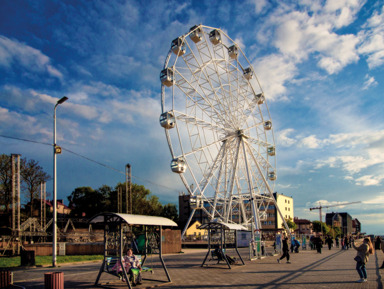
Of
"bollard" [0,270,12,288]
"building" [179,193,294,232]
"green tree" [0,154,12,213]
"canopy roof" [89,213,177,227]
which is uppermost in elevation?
"green tree" [0,154,12,213]

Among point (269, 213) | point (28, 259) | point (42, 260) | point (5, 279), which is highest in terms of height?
point (5, 279)

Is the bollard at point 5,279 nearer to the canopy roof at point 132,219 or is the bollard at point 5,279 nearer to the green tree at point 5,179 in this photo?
the canopy roof at point 132,219

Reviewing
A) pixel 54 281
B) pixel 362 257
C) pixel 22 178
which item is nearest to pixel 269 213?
pixel 22 178

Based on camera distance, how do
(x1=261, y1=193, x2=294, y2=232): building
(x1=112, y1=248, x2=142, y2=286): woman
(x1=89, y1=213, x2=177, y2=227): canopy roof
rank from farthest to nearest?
(x1=261, y1=193, x2=294, y2=232): building → (x1=112, y1=248, x2=142, y2=286): woman → (x1=89, y1=213, x2=177, y2=227): canopy roof

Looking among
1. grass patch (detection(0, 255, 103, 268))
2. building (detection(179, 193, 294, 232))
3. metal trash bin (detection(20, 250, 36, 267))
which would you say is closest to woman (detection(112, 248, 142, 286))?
metal trash bin (detection(20, 250, 36, 267))

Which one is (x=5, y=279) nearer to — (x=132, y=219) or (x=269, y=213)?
(x=132, y=219)

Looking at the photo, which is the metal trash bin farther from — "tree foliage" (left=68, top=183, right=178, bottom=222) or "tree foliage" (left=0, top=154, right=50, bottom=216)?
"tree foliage" (left=68, top=183, right=178, bottom=222)

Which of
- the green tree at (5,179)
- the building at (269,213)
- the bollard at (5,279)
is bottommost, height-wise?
the building at (269,213)

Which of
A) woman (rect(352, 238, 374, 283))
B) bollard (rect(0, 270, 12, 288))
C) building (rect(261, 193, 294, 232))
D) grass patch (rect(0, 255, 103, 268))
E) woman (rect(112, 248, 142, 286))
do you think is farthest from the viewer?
building (rect(261, 193, 294, 232))

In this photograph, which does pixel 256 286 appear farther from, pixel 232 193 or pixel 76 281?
pixel 232 193

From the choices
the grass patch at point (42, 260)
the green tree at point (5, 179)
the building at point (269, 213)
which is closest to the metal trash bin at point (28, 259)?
the grass patch at point (42, 260)

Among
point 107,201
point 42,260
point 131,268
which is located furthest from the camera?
point 107,201

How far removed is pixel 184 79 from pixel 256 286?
78.3 ft

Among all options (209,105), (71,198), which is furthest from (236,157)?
(71,198)
